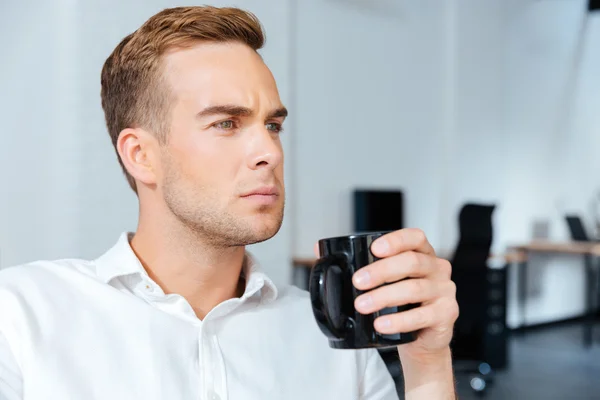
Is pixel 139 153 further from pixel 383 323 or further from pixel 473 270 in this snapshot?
pixel 473 270

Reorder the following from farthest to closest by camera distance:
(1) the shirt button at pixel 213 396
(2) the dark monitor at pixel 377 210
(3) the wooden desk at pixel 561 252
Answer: (3) the wooden desk at pixel 561 252 → (2) the dark monitor at pixel 377 210 → (1) the shirt button at pixel 213 396

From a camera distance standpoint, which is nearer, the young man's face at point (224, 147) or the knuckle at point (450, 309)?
the knuckle at point (450, 309)

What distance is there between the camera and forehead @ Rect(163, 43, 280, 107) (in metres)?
1.14

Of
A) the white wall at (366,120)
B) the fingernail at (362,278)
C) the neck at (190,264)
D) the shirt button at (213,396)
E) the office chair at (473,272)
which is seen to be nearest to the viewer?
the fingernail at (362,278)

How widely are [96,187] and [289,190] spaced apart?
1581 mm

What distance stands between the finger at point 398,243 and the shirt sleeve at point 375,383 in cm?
47

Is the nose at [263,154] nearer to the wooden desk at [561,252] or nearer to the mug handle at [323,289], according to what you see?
the mug handle at [323,289]

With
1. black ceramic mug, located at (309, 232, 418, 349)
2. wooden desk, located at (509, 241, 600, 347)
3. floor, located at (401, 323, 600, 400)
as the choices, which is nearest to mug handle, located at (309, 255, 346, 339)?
black ceramic mug, located at (309, 232, 418, 349)

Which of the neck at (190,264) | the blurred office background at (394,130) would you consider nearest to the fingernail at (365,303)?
the neck at (190,264)

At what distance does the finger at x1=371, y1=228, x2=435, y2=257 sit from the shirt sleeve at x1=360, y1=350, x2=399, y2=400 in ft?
1.55

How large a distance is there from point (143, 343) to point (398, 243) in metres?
0.51

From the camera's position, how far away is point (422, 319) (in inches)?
32.8

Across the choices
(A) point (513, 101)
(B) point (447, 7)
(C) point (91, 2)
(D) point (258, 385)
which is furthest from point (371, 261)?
(A) point (513, 101)

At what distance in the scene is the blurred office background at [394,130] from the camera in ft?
10.2
